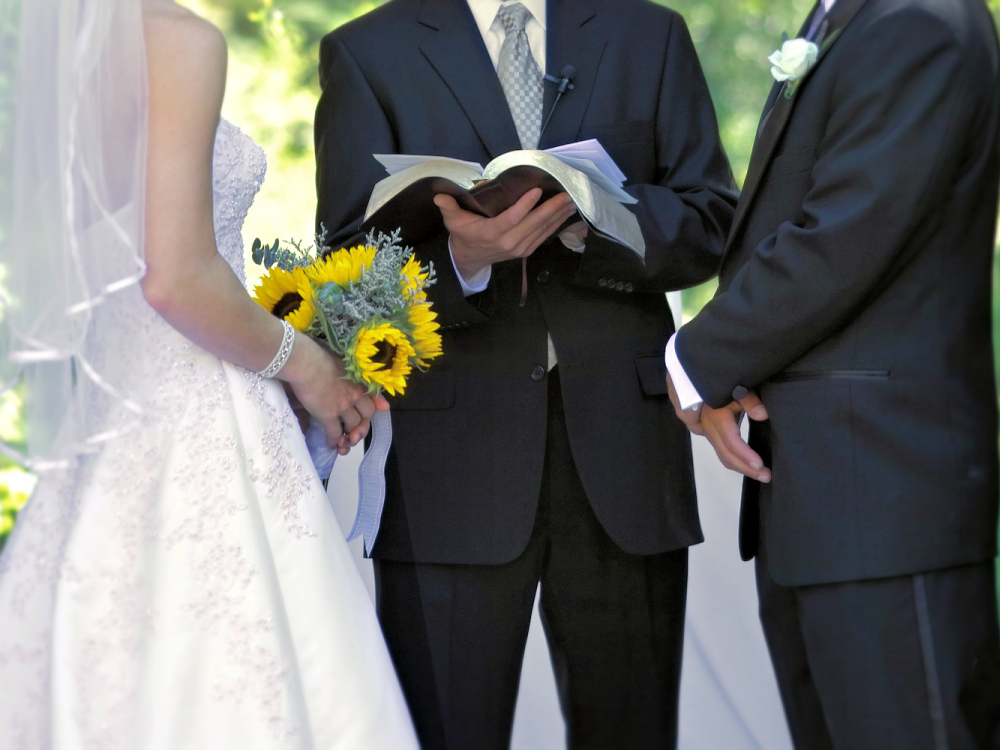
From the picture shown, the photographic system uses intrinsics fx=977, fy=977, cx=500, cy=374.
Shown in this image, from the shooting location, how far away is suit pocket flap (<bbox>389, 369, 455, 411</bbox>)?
6.15 ft

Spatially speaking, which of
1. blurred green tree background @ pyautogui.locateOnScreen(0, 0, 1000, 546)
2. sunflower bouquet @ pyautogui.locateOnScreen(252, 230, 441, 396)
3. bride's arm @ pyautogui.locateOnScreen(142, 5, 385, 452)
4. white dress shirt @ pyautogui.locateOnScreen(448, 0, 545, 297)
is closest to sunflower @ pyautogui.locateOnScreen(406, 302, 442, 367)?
sunflower bouquet @ pyautogui.locateOnScreen(252, 230, 441, 396)

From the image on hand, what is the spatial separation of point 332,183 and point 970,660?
138cm

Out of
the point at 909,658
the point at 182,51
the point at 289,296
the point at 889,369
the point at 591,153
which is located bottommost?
the point at 909,658

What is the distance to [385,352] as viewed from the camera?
63.4 inches

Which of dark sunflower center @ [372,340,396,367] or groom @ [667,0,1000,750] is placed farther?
dark sunflower center @ [372,340,396,367]

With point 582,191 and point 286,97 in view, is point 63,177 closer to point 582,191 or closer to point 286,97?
point 582,191

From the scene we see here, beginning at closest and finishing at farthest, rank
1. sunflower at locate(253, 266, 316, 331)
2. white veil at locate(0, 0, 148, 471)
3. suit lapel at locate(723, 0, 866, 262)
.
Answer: white veil at locate(0, 0, 148, 471)
suit lapel at locate(723, 0, 866, 262)
sunflower at locate(253, 266, 316, 331)

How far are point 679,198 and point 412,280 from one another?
56 cm

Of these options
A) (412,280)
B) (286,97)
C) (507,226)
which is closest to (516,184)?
(507,226)

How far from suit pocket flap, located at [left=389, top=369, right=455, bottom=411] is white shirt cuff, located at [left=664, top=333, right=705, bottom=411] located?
1.64 feet

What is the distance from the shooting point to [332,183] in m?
1.94

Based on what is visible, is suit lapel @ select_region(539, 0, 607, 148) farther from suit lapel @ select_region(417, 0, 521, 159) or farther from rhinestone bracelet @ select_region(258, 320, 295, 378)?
rhinestone bracelet @ select_region(258, 320, 295, 378)

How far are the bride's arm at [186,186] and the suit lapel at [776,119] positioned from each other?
0.79 meters

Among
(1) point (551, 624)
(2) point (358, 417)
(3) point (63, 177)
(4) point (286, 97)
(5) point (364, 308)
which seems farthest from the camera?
(4) point (286, 97)
